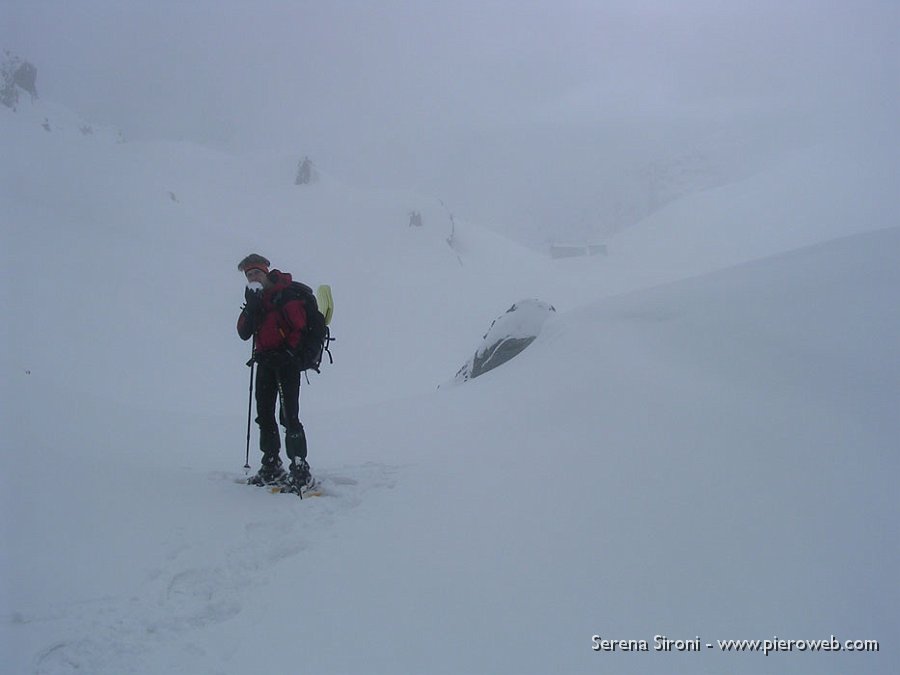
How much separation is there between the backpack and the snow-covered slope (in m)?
1.20

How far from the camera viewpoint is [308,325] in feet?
16.8

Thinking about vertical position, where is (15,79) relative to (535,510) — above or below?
above

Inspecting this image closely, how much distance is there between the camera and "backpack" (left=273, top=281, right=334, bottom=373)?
5074 mm

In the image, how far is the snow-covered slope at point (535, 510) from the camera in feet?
8.88

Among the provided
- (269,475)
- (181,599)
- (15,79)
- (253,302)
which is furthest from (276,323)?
(15,79)

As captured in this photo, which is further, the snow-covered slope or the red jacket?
the red jacket

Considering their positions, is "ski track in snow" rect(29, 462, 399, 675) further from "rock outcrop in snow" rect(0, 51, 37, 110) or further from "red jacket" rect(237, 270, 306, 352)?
"rock outcrop in snow" rect(0, 51, 37, 110)

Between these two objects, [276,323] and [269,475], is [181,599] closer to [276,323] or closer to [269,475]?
[269,475]

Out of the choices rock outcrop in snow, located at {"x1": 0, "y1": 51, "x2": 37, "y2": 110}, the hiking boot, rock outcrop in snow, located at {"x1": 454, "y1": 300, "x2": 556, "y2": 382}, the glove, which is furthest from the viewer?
rock outcrop in snow, located at {"x1": 0, "y1": 51, "x2": 37, "y2": 110}

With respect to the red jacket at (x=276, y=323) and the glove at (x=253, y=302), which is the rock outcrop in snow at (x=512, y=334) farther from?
the glove at (x=253, y=302)

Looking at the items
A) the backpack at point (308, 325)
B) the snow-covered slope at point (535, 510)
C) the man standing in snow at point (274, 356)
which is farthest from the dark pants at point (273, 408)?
the snow-covered slope at point (535, 510)

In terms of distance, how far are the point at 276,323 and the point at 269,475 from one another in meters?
1.43

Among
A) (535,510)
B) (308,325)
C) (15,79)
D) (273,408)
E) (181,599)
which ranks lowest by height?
(181,599)

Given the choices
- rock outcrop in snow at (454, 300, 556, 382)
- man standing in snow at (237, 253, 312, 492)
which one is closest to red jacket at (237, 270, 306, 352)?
man standing in snow at (237, 253, 312, 492)
